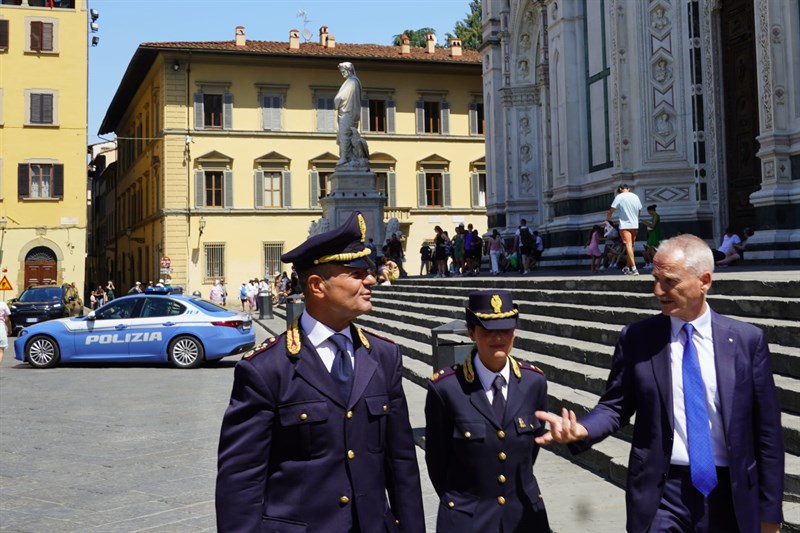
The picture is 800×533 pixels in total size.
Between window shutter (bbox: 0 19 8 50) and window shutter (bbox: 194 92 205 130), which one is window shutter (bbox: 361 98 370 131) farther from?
window shutter (bbox: 0 19 8 50)

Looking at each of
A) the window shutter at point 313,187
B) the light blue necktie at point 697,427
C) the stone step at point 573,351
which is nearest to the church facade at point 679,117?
the stone step at point 573,351

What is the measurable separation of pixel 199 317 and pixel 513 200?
38.3ft

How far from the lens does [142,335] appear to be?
1675cm

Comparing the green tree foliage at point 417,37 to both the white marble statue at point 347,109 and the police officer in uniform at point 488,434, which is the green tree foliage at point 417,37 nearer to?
the white marble statue at point 347,109

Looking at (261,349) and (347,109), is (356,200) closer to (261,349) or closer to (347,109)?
(347,109)

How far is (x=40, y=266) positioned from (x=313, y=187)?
1329 cm

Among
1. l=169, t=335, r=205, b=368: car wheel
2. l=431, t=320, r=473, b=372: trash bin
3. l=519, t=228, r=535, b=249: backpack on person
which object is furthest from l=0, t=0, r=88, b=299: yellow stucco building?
l=431, t=320, r=473, b=372: trash bin

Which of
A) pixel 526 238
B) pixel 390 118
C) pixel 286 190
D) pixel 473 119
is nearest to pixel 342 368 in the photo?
pixel 526 238

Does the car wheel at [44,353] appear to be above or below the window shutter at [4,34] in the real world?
below

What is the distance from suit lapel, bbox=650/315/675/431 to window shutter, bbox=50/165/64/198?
4256 centimetres

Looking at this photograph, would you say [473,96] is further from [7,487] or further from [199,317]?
[7,487]

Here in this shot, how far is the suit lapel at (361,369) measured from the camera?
3.08 meters

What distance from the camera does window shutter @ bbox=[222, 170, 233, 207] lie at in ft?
148

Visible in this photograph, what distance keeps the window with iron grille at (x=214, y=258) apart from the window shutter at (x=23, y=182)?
829 centimetres
